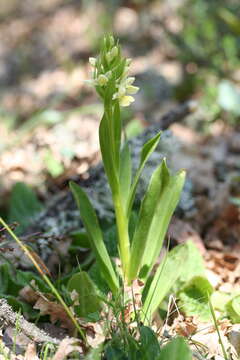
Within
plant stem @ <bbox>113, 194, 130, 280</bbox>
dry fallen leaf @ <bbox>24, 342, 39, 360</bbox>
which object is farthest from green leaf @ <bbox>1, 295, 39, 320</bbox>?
plant stem @ <bbox>113, 194, 130, 280</bbox>

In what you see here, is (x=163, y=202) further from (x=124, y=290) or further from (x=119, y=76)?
(x=119, y=76)

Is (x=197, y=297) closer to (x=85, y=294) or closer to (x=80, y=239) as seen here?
(x=85, y=294)

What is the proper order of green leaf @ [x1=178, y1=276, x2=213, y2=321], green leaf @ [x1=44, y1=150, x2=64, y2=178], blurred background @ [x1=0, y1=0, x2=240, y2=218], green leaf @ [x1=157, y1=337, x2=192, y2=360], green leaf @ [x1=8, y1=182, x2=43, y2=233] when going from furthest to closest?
1. blurred background @ [x1=0, y1=0, x2=240, y2=218]
2. green leaf @ [x1=44, y1=150, x2=64, y2=178]
3. green leaf @ [x1=8, y1=182, x2=43, y2=233]
4. green leaf @ [x1=178, y1=276, x2=213, y2=321]
5. green leaf @ [x1=157, y1=337, x2=192, y2=360]

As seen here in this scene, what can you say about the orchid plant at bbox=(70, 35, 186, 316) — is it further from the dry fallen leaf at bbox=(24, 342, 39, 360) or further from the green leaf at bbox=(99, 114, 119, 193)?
the dry fallen leaf at bbox=(24, 342, 39, 360)

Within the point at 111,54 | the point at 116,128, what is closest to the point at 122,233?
the point at 116,128

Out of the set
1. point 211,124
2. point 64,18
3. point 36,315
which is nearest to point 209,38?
point 211,124

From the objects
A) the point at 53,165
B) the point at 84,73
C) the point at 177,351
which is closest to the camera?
the point at 177,351

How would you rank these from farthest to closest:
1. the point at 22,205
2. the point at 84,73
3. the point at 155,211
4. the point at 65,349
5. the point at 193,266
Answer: the point at 84,73
the point at 22,205
the point at 193,266
the point at 155,211
the point at 65,349
